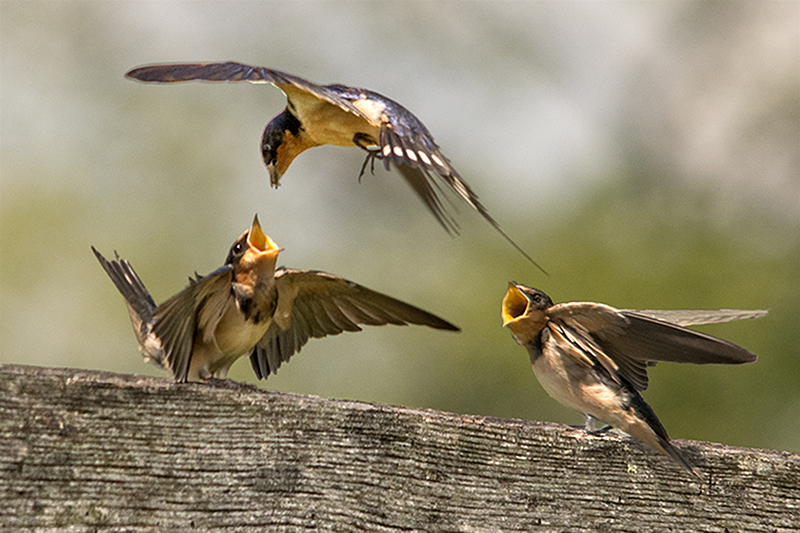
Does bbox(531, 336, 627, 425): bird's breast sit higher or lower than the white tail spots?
lower

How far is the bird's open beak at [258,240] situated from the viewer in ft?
7.99

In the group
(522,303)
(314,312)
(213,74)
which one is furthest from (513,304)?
(213,74)

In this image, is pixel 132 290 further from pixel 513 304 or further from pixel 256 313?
pixel 513 304

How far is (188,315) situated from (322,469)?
738mm

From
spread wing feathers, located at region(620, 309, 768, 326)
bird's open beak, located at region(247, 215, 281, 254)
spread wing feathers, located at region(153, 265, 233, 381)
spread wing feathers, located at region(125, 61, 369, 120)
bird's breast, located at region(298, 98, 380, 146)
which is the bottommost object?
spread wing feathers, located at region(153, 265, 233, 381)

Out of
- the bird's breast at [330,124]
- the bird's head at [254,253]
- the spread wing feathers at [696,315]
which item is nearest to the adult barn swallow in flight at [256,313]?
the bird's head at [254,253]

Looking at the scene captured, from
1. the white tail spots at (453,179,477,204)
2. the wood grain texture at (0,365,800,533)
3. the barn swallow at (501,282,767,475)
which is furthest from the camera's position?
the white tail spots at (453,179,477,204)

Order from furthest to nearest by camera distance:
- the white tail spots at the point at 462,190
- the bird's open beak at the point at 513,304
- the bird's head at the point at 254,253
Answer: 1. the bird's open beak at the point at 513,304
2. the white tail spots at the point at 462,190
3. the bird's head at the point at 254,253

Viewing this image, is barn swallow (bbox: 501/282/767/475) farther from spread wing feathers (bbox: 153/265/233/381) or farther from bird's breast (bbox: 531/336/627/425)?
spread wing feathers (bbox: 153/265/233/381)

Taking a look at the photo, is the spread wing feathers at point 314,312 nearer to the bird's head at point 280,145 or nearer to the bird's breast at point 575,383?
the bird's breast at point 575,383

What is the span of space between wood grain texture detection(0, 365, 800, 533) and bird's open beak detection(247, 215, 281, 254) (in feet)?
2.54

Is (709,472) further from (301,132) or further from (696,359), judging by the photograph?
(301,132)

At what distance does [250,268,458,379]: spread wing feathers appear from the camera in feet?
7.84

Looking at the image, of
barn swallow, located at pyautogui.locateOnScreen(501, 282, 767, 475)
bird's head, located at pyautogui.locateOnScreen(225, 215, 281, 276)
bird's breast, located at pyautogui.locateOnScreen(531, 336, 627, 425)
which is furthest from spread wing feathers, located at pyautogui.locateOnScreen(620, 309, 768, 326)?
bird's head, located at pyautogui.locateOnScreen(225, 215, 281, 276)
